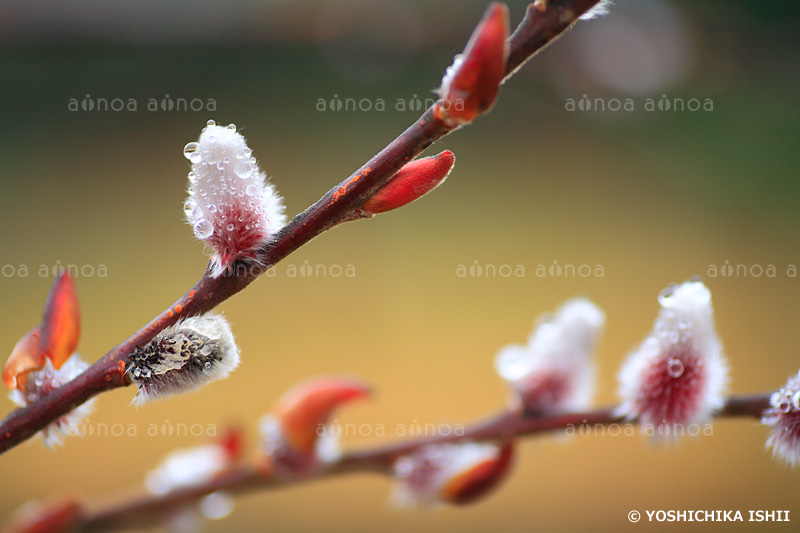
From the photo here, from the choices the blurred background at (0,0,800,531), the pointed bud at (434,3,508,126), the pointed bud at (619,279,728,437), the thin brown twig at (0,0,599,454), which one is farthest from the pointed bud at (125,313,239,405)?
the blurred background at (0,0,800,531)

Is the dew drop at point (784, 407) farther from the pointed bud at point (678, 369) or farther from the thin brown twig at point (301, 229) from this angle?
the thin brown twig at point (301, 229)

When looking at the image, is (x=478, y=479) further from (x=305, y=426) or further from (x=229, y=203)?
(x=229, y=203)

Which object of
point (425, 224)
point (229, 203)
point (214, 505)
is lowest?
point (214, 505)

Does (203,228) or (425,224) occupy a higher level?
(425,224)

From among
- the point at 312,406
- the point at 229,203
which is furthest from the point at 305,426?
the point at 229,203

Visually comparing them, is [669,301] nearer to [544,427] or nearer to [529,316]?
[544,427]

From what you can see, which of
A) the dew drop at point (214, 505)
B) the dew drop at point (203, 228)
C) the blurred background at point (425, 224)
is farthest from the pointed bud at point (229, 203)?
the blurred background at point (425, 224)

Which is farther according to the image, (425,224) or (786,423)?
(425,224)
